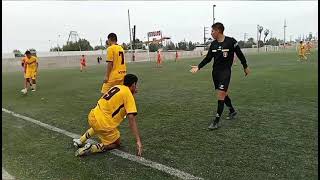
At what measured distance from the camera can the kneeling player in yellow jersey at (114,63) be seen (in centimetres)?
823

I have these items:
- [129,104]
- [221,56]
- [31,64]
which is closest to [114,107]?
[129,104]

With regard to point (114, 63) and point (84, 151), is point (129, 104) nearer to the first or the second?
point (84, 151)

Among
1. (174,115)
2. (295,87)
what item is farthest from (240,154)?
(295,87)

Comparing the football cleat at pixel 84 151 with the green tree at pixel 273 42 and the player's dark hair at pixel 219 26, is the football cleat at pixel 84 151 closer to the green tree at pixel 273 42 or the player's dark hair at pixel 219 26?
the player's dark hair at pixel 219 26

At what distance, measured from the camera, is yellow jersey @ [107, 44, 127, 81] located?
27.1ft

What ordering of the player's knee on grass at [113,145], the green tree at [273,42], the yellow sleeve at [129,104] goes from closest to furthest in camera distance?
the yellow sleeve at [129,104]
the player's knee on grass at [113,145]
the green tree at [273,42]

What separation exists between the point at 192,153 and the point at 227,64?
2.36 metres

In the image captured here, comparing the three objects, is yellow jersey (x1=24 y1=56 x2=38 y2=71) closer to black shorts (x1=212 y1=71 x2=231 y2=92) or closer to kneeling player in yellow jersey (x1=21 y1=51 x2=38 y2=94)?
kneeling player in yellow jersey (x1=21 y1=51 x2=38 y2=94)

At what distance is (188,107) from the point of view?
31.9 feet

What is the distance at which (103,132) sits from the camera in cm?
579

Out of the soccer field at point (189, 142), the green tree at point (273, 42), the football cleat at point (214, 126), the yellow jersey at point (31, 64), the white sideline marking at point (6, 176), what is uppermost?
the green tree at point (273, 42)

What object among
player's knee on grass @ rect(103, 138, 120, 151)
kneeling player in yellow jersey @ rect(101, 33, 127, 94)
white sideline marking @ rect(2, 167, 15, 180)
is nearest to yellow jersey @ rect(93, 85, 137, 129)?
player's knee on grass @ rect(103, 138, 120, 151)

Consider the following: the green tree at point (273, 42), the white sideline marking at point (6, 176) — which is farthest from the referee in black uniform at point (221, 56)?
the green tree at point (273, 42)

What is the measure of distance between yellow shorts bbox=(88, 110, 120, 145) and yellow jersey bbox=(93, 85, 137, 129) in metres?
0.05
